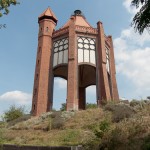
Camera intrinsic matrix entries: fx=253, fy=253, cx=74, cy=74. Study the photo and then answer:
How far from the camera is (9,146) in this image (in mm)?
13922

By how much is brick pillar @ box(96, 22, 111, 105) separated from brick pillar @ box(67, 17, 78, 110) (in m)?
2.96

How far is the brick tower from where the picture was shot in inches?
1153

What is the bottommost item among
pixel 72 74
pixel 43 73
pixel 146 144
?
pixel 146 144

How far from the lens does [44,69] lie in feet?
102

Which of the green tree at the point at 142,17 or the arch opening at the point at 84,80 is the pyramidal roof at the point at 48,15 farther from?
the green tree at the point at 142,17

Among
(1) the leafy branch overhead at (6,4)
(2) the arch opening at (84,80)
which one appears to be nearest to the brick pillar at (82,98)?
(2) the arch opening at (84,80)

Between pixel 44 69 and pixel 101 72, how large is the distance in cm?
697

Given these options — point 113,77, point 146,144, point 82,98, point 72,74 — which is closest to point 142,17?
point 146,144

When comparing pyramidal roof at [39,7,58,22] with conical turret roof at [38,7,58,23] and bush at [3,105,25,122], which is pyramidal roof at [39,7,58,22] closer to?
conical turret roof at [38,7,58,23]

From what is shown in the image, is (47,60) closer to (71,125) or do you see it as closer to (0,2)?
(71,125)

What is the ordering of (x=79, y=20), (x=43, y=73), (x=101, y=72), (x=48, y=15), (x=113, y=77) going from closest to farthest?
(x=101, y=72), (x=43, y=73), (x=113, y=77), (x=48, y=15), (x=79, y=20)

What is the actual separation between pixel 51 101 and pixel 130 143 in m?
21.9

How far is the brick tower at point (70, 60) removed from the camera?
2930 centimetres

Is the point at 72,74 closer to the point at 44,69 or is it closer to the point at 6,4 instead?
the point at 44,69
